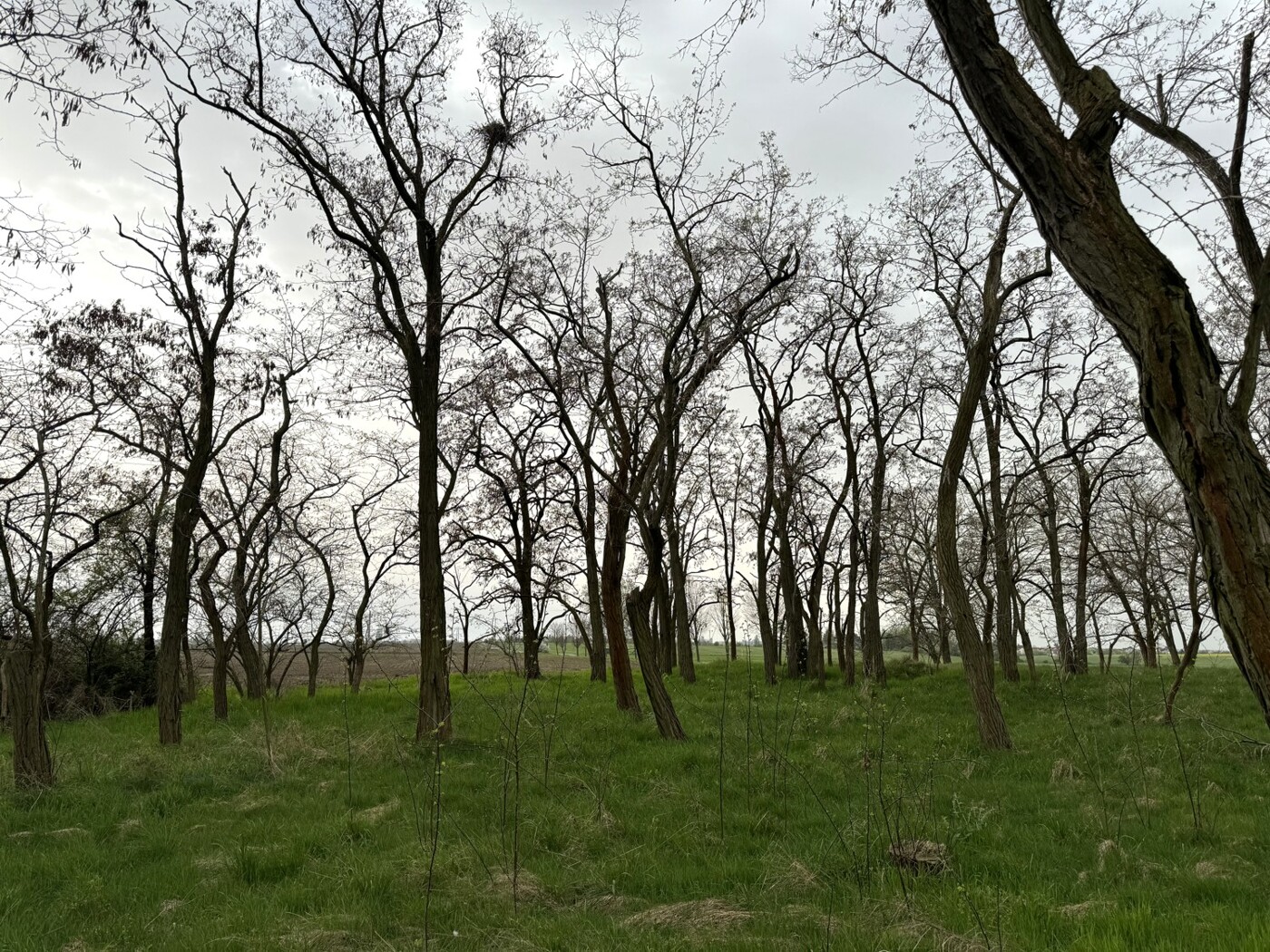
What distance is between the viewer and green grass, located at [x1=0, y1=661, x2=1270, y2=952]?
425cm

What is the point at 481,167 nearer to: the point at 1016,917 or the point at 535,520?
the point at 1016,917

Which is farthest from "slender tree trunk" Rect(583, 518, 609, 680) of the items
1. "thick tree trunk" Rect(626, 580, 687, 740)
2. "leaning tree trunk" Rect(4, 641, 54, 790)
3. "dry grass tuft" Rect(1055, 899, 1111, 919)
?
"dry grass tuft" Rect(1055, 899, 1111, 919)

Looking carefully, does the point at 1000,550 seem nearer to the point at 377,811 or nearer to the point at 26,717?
the point at 377,811

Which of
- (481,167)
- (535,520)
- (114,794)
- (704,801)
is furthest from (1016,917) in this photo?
(535,520)

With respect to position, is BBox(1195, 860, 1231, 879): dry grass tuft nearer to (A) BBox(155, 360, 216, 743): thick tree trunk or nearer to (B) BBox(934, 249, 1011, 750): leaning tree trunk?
(B) BBox(934, 249, 1011, 750): leaning tree trunk

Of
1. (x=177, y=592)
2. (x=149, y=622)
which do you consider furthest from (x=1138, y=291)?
(x=149, y=622)

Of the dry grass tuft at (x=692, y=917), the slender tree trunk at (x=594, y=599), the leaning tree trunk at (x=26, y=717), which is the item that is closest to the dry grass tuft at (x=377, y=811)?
the dry grass tuft at (x=692, y=917)

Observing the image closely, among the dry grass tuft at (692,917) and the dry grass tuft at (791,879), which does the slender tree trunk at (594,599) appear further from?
the dry grass tuft at (692,917)

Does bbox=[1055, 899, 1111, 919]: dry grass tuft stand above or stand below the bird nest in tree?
below

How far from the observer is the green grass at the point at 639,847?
4246mm

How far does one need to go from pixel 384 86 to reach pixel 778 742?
11305mm

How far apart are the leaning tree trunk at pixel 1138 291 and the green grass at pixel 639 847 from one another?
200cm

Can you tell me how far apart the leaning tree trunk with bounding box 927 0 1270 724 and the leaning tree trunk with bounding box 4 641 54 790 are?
10.8 metres

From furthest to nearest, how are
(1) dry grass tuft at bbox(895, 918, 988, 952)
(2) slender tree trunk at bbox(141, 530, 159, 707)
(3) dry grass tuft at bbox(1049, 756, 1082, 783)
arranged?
(2) slender tree trunk at bbox(141, 530, 159, 707) → (3) dry grass tuft at bbox(1049, 756, 1082, 783) → (1) dry grass tuft at bbox(895, 918, 988, 952)
